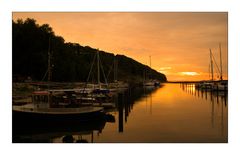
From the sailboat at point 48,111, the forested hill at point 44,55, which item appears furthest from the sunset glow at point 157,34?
the sailboat at point 48,111

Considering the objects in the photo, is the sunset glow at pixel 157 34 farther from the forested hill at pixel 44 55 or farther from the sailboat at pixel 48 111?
the sailboat at pixel 48 111

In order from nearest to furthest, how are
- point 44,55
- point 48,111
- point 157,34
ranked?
1. point 157,34
2. point 48,111
3. point 44,55

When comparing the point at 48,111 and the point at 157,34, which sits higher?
the point at 157,34

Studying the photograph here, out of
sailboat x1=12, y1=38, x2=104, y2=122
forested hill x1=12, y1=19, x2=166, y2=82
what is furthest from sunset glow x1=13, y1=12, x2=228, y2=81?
sailboat x1=12, y1=38, x2=104, y2=122

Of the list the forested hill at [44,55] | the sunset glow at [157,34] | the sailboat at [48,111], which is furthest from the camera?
the sailboat at [48,111]

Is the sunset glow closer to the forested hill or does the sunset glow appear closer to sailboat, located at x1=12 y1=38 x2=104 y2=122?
the forested hill

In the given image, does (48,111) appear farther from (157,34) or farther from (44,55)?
(157,34)

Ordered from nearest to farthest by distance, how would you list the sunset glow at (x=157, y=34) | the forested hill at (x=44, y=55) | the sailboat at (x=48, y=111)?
the sunset glow at (x=157, y=34) < the forested hill at (x=44, y=55) < the sailboat at (x=48, y=111)

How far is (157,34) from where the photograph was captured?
6973 mm

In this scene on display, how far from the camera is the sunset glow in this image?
6.20m

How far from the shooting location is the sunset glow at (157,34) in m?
6.20

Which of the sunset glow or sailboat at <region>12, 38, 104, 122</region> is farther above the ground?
the sunset glow

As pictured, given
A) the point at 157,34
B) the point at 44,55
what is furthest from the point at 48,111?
the point at 157,34
